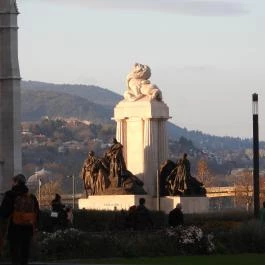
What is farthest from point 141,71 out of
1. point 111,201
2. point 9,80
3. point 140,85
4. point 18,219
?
point 18,219

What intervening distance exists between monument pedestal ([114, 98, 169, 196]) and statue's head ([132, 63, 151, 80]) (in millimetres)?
1577

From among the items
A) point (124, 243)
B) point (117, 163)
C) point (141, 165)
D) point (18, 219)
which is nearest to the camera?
point (18, 219)

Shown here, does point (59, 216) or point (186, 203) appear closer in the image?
point (59, 216)

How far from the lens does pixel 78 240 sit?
114ft

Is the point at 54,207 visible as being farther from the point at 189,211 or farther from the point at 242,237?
the point at 189,211

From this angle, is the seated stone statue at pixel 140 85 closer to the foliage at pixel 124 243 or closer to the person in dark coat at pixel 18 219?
the foliage at pixel 124 243

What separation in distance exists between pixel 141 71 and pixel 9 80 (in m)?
18.6

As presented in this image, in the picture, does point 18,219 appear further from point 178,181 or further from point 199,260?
point 178,181

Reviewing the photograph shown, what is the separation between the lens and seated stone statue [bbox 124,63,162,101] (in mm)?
70250

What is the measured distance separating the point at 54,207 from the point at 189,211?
27.7m

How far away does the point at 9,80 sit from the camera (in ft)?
176

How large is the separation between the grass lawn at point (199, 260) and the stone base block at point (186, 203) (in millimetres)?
31889

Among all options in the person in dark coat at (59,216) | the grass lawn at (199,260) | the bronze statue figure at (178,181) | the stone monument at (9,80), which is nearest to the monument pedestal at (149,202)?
the bronze statue figure at (178,181)

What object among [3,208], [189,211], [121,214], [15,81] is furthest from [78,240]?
[189,211]
